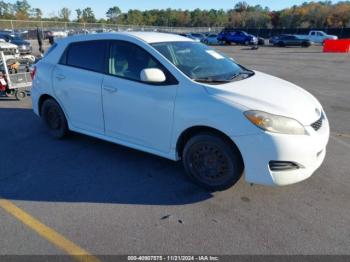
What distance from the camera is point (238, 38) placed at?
41906 mm

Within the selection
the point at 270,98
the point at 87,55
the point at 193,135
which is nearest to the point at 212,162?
the point at 193,135

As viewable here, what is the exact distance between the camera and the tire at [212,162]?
347cm

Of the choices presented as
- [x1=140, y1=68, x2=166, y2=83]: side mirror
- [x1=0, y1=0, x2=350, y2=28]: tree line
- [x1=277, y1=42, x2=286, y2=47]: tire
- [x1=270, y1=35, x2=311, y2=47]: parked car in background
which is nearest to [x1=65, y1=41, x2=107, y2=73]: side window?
[x1=140, y1=68, x2=166, y2=83]: side mirror

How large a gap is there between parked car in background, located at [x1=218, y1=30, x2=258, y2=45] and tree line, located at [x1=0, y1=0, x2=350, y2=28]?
49.2 m

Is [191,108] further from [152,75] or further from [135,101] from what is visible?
[135,101]

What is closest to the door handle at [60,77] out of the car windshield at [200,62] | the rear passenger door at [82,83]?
the rear passenger door at [82,83]

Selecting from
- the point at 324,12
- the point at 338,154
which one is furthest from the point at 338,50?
the point at 324,12

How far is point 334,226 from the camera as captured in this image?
10.2 ft

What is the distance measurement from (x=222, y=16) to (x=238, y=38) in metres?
99.8

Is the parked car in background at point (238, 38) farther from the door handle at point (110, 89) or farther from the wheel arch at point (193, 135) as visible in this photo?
the wheel arch at point (193, 135)

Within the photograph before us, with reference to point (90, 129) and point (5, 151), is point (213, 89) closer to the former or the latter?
point (90, 129)

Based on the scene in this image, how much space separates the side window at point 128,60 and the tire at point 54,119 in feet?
4.87

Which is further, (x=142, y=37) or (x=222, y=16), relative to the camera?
(x=222, y=16)

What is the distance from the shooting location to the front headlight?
3.18m
